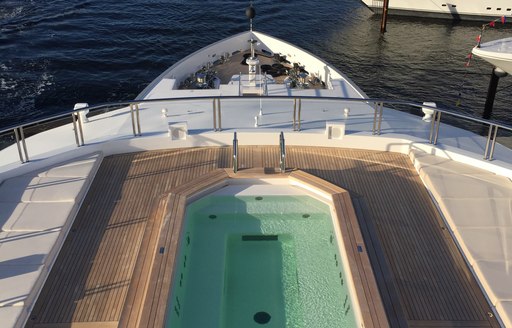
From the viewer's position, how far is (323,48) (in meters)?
32.6

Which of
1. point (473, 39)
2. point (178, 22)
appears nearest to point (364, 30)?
point (473, 39)

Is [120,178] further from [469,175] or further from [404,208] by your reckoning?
[469,175]

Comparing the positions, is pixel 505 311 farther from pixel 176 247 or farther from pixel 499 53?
pixel 499 53

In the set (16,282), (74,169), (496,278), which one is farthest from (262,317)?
(74,169)

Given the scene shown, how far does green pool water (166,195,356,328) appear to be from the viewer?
317 inches

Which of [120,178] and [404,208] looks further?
[120,178]

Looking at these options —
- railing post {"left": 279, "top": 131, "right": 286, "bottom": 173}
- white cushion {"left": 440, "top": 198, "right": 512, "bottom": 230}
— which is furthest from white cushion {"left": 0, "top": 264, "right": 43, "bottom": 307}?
white cushion {"left": 440, "top": 198, "right": 512, "bottom": 230}

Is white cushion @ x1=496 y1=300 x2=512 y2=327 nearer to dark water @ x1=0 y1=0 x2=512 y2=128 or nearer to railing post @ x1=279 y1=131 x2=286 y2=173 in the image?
railing post @ x1=279 y1=131 x2=286 y2=173

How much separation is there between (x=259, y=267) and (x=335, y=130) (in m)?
3.91

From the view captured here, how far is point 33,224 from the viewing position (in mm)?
8984

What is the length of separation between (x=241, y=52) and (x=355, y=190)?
11.1 m

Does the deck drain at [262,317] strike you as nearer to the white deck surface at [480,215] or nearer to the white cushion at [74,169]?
the white deck surface at [480,215]

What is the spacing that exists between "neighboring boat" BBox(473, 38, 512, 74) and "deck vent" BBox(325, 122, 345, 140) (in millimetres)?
12522

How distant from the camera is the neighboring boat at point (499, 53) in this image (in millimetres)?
20797
